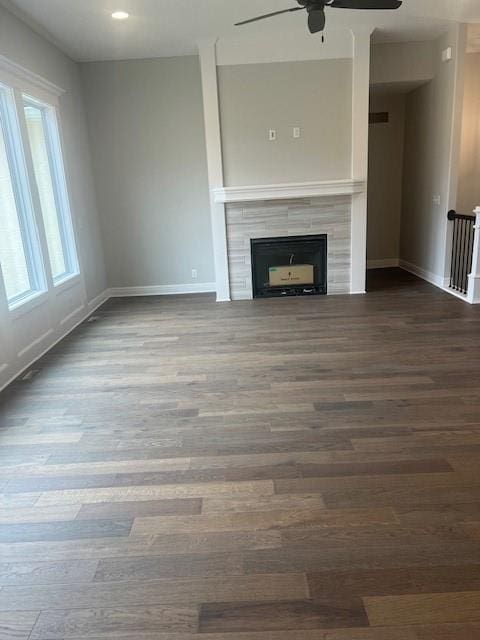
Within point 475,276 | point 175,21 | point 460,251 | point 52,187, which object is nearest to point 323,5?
point 175,21

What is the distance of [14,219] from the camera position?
13.4 ft

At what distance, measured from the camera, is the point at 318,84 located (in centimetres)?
531

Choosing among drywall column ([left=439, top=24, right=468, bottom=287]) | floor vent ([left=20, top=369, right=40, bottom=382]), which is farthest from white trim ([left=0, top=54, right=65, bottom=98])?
drywall column ([left=439, top=24, right=468, bottom=287])

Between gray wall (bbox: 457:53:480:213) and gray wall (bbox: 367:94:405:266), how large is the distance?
0.87m

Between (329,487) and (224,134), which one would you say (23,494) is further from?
(224,134)

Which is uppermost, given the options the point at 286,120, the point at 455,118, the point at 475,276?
the point at 286,120

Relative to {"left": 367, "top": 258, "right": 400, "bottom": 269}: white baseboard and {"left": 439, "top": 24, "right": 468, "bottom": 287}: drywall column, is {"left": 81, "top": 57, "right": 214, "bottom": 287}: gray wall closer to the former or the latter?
{"left": 367, "top": 258, "right": 400, "bottom": 269}: white baseboard

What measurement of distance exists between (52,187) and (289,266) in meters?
2.95

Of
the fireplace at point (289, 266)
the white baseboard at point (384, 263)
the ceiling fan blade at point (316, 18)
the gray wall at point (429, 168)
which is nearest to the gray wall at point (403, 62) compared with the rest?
the gray wall at point (429, 168)

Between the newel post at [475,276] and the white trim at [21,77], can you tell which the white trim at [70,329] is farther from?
the newel post at [475,276]

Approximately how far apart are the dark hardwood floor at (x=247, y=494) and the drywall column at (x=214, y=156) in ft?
6.42

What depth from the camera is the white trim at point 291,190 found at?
5441 millimetres

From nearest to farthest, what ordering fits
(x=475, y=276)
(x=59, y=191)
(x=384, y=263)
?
(x=475, y=276) → (x=59, y=191) → (x=384, y=263)

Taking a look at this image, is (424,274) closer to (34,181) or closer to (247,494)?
(34,181)
